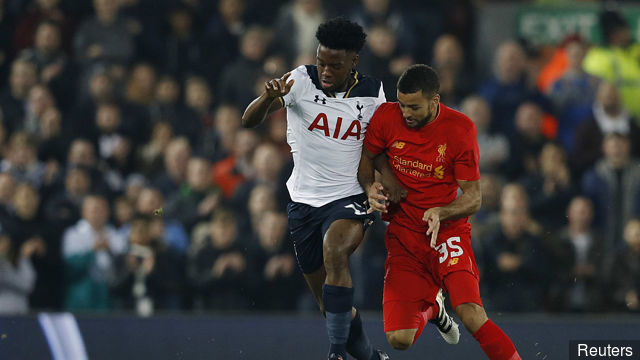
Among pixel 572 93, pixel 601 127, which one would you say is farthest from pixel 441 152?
pixel 572 93

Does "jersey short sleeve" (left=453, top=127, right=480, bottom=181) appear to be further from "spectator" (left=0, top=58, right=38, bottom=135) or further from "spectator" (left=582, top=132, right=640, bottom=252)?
"spectator" (left=0, top=58, right=38, bottom=135)

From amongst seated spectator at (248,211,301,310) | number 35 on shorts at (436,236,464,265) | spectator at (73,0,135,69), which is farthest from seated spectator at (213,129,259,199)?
number 35 on shorts at (436,236,464,265)

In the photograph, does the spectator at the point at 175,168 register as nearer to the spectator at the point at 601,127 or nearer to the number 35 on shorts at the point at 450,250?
the spectator at the point at 601,127

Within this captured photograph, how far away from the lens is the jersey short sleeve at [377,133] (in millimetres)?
6547

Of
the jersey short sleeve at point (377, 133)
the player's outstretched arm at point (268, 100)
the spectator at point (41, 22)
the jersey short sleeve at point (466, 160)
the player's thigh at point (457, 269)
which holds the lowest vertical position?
the player's thigh at point (457, 269)

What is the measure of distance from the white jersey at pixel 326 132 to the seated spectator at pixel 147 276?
119 inches

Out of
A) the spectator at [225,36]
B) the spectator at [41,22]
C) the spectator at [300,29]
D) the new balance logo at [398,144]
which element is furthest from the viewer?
the spectator at [41,22]

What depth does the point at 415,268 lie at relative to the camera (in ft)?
21.8

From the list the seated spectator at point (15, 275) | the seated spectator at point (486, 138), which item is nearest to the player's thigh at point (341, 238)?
the seated spectator at point (486, 138)

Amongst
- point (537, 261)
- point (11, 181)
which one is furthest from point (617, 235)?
point (11, 181)

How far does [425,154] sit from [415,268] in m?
0.76

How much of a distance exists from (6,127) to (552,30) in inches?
240

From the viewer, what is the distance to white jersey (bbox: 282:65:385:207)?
21.4 feet

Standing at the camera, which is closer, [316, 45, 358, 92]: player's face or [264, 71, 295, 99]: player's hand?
[264, 71, 295, 99]: player's hand
